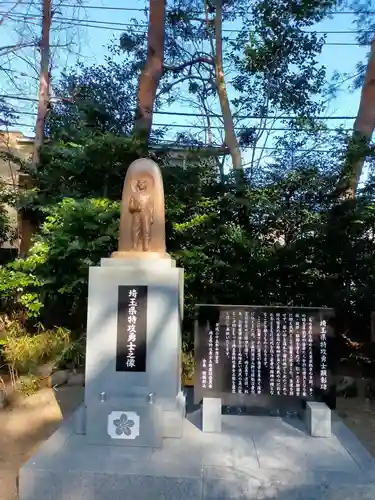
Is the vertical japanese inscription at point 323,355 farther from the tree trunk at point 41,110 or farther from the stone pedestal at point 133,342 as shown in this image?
the tree trunk at point 41,110

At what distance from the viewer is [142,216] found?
13.1 feet

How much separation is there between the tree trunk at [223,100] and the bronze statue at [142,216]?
176 inches

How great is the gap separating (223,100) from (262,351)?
5980 mm

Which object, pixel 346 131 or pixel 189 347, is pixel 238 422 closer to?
pixel 189 347

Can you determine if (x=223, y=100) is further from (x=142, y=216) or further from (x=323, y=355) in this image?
(x=323, y=355)

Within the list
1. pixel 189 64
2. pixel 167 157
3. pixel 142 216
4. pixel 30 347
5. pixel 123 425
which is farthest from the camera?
pixel 189 64

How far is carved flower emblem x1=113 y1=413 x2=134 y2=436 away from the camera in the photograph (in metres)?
3.45

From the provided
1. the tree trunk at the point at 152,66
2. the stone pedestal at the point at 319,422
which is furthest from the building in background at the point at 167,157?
the stone pedestal at the point at 319,422

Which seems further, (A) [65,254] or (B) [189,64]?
(B) [189,64]

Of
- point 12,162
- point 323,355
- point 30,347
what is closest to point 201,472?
point 323,355

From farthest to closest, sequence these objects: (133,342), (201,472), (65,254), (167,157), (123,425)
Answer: (167,157) → (65,254) → (133,342) → (123,425) → (201,472)

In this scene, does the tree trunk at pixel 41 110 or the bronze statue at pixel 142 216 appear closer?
the bronze statue at pixel 142 216


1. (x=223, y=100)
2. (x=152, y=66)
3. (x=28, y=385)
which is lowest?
(x=28, y=385)

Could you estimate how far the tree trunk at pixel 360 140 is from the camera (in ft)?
23.4
